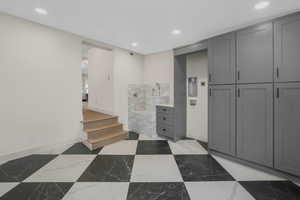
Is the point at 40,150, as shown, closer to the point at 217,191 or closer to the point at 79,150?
the point at 79,150

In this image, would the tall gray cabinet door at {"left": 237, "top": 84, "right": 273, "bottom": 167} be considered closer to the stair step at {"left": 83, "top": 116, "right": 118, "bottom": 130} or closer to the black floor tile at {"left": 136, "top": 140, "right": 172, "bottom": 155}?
the black floor tile at {"left": 136, "top": 140, "right": 172, "bottom": 155}

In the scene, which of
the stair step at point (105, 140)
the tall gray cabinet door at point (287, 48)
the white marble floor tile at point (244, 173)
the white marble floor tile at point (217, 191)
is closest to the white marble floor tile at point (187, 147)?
the white marble floor tile at point (244, 173)

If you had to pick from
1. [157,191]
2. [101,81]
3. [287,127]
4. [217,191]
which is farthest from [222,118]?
[101,81]

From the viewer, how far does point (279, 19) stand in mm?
1957

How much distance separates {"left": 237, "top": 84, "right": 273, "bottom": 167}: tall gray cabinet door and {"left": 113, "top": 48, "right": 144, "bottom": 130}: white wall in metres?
2.84

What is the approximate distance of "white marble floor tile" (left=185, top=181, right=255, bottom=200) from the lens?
1587 millimetres

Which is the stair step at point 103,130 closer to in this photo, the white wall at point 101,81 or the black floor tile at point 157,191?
the white wall at point 101,81

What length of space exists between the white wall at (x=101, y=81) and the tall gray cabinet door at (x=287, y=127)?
3.52m

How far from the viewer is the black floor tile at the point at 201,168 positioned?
6.45 ft

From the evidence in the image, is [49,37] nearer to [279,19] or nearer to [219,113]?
[219,113]

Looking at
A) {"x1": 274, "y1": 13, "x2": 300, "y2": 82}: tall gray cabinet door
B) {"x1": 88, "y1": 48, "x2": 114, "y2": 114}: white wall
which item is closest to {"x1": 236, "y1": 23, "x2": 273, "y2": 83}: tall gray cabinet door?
{"x1": 274, "y1": 13, "x2": 300, "y2": 82}: tall gray cabinet door

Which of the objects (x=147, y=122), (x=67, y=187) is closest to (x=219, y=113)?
(x=147, y=122)

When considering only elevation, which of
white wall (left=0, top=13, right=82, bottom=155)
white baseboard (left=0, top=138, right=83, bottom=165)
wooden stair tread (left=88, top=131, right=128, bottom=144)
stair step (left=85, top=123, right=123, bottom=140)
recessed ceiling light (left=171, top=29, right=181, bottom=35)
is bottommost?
white baseboard (left=0, top=138, right=83, bottom=165)

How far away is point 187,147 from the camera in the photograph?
305 centimetres
